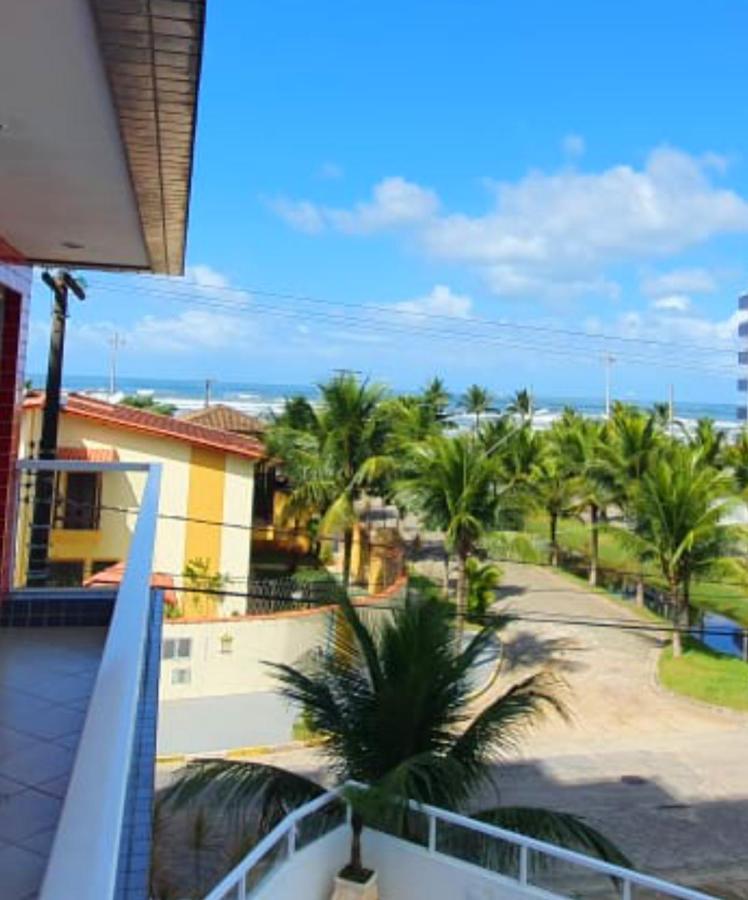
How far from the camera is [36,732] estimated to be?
14.3ft

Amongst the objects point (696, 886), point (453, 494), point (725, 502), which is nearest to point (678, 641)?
point (725, 502)

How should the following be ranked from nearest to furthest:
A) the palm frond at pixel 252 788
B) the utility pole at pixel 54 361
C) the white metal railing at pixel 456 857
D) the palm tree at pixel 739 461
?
the white metal railing at pixel 456 857 → the palm frond at pixel 252 788 → the utility pole at pixel 54 361 → the palm tree at pixel 739 461

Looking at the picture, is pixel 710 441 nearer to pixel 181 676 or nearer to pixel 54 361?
pixel 181 676

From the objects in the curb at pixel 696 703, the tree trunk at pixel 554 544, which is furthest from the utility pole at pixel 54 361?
the tree trunk at pixel 554 544

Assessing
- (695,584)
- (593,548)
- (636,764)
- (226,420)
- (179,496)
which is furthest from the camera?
(226,420)

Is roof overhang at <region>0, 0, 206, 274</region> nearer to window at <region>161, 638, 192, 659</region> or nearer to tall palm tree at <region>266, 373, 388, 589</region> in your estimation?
window at <region>161, 638, 192, 659</region>

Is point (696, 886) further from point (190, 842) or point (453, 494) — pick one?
point (453, 494)

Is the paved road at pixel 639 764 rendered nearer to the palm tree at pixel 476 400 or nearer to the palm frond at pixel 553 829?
the palm frond at pixel 553 829

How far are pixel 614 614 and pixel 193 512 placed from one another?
40.9 feet

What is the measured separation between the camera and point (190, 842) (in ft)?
35.5

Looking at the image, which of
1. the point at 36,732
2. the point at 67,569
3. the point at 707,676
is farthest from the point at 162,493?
the point at 36,732

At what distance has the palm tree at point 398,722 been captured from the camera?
26.0ft

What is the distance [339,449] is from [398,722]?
554 inches

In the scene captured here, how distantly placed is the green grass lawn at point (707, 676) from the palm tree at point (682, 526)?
1.89ft
